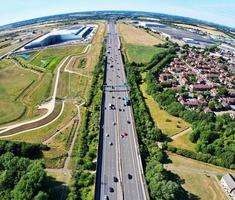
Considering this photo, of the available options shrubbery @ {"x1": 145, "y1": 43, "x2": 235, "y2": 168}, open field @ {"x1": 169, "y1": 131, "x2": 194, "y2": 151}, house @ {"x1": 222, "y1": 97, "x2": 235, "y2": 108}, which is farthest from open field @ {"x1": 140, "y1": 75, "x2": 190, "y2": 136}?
house @ {"x1": 222, "y1": 97, "x2": 235, "y2": 108}

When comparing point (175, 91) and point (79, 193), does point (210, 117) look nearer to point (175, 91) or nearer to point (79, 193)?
point (175, 91)

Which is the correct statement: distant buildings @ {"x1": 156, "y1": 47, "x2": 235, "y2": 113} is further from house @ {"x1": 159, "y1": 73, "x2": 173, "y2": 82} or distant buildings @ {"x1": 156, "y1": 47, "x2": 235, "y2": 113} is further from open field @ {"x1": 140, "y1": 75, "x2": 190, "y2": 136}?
open field @ {"x1": 140, "y1": 75, "x2": 190, "y2": 136}

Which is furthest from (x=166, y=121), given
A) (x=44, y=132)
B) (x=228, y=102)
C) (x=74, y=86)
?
(x=74, y=86)

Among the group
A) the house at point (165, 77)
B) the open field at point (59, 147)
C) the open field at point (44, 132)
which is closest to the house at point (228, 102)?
the house at point (165, 77)

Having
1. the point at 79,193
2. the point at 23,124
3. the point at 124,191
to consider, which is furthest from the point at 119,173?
the point at 23,124

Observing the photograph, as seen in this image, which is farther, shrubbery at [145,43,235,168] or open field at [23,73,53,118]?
open field at [23,73,53,118]

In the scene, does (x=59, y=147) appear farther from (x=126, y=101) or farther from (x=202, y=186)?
(x=202, y=186)
